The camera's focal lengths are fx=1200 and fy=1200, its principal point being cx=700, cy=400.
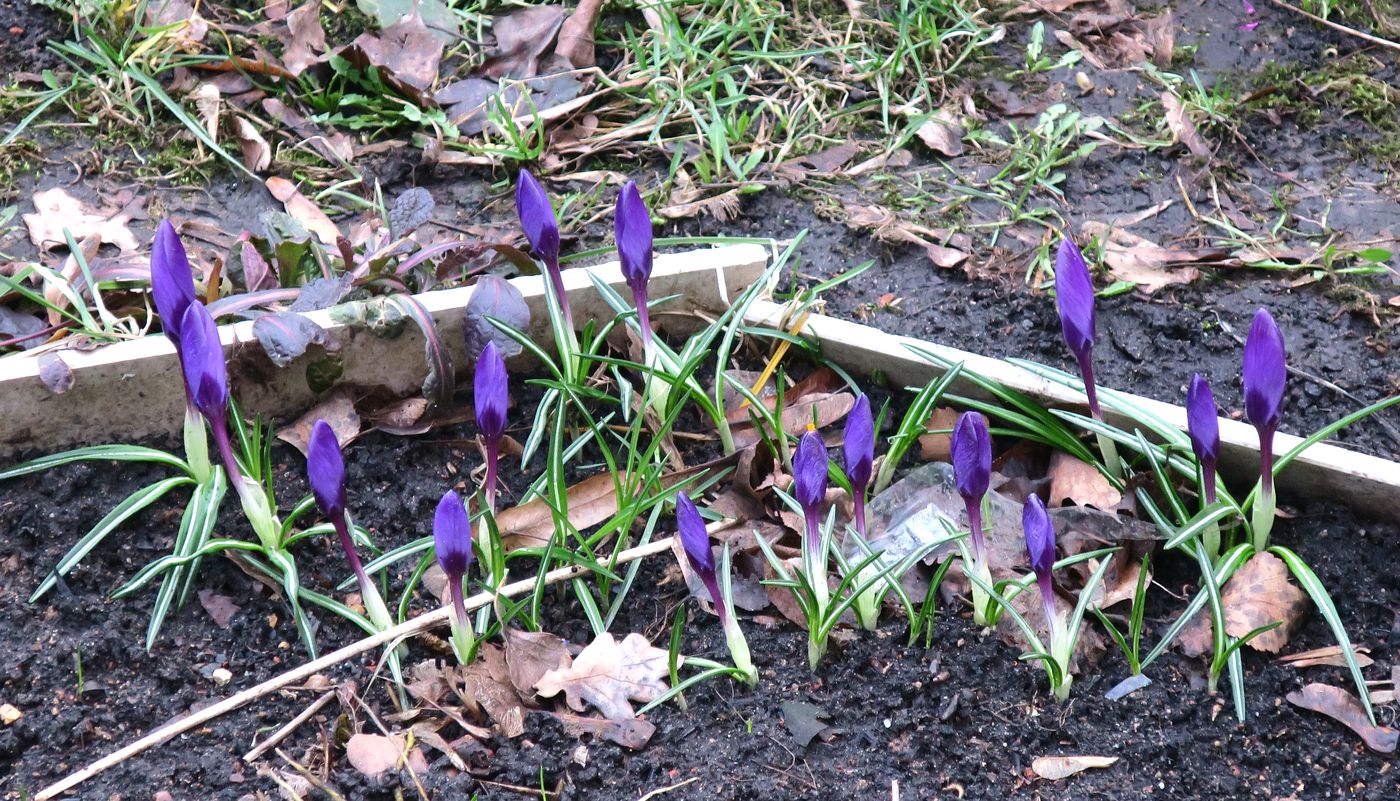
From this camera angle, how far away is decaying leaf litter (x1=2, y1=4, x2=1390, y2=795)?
300cm

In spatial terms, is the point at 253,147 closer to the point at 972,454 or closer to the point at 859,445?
the point at 859,445

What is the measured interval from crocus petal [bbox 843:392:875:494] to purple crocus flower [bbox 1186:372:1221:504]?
53 cm

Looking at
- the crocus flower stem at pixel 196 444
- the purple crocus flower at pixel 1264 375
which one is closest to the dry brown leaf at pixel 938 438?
the purple crocus flower at pixel 1264 375

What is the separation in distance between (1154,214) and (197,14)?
9.50 ft

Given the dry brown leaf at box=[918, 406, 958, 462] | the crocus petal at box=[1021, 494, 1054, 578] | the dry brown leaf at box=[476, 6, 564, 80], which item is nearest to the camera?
the crocus petal at box=[1021, 494, 1054, 578]

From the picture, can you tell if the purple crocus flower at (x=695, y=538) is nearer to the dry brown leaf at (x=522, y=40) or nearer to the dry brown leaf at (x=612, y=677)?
the dry brown leaf at (x=612, y=677)

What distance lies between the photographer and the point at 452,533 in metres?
1.88

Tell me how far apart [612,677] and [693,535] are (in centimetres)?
33

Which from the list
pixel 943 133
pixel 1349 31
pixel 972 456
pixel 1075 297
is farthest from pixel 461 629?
pixel 1349 31

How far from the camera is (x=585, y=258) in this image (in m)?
2.98

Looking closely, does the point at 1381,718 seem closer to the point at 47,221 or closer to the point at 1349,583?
the point at 1349,583

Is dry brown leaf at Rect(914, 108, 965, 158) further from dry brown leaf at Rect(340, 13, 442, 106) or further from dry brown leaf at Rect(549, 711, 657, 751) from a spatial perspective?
dry brown leaf at Rect(549, 711, 657, 751)

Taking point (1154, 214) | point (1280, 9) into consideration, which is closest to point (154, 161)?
point (1154, 214)

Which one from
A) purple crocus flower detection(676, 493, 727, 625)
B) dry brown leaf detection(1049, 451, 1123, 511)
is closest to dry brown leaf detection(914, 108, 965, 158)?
dry brown leaf detection(1049, 451, 1123, 511)
